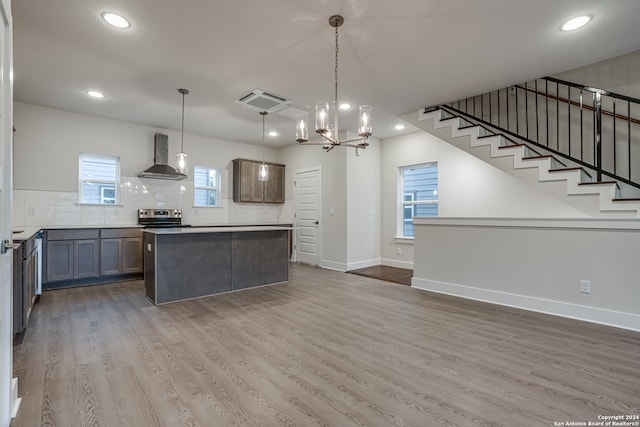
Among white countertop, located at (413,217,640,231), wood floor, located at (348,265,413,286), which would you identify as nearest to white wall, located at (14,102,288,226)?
wood floor, located at (348,265,413,286)

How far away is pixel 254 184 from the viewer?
275 inches

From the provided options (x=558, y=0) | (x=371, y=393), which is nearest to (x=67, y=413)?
(x=371, y=393)

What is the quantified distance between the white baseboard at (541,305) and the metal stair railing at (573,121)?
1.54 metres

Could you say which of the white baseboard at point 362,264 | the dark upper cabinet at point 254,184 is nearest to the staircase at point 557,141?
the white baseboard at point 362,264

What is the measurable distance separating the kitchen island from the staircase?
10.5ft

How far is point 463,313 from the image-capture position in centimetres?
344

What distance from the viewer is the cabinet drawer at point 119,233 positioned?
4801 millimetres

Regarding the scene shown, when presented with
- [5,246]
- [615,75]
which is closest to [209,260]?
[5,246]

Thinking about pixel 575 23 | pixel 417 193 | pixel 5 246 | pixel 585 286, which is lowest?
pixel 585 286

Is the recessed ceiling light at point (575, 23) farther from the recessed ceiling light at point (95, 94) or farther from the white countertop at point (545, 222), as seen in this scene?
the recessed ceiling light at point (95, 94)

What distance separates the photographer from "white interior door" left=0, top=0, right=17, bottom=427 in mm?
1478

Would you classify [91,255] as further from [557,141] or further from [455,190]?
[557,141]

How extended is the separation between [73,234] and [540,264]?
6.32 metres

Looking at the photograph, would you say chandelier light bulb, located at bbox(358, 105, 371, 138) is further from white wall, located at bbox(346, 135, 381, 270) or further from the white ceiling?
white wall, located at bbox(346, 135, 381, 270)
